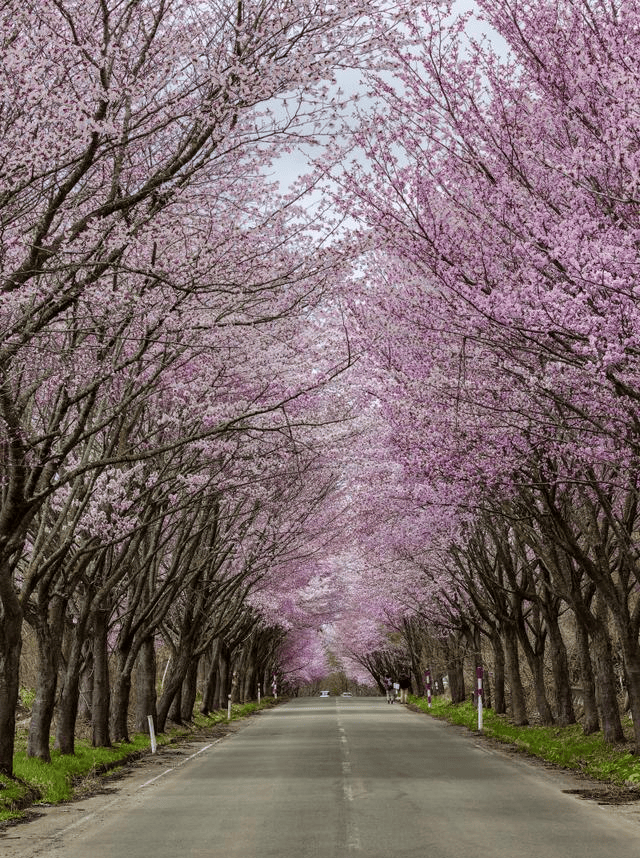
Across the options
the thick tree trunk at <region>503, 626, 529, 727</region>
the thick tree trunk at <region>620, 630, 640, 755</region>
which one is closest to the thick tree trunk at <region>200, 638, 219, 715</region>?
the thick tree trunk at <region>503, 626, 529, 727</region>

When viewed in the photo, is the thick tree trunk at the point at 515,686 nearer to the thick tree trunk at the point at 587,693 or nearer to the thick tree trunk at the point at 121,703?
the thick tree trunk at the point at 587,693

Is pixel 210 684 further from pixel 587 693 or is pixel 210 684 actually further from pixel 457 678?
pixel 587 693

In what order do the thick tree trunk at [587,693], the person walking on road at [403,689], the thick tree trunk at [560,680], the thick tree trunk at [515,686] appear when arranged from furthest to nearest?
the person walking on road at [403,689]
the thick tree trunk at [515,686]
the thick tree trunk at [560,680]
the thick tree trunk at [587,693]

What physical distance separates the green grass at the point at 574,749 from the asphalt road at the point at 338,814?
0.64m

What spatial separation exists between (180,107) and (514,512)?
506 inches

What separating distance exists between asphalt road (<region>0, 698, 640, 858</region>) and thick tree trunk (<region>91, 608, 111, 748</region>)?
5.20 ft

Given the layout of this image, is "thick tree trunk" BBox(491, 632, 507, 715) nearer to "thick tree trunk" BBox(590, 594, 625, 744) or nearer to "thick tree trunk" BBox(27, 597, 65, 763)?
"thick tree trunk" BBox(590, 594, 625, 744)

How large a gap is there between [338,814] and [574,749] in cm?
881

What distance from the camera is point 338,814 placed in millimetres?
12117

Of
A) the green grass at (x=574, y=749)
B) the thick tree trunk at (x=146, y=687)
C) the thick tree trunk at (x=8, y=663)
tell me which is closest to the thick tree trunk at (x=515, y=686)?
the green grass at (x=574, y=749)

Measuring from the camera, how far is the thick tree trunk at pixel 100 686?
21672 mm

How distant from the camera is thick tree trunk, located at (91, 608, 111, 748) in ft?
71.1

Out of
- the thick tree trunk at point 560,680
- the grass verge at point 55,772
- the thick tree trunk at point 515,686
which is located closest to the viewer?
the grass verge at point 55,772

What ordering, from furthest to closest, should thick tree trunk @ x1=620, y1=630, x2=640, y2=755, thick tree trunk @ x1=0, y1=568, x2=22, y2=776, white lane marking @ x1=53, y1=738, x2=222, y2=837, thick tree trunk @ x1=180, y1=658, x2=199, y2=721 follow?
thick tree trunk @ x1=180, y1=658, x2=199, y2=721, thick tree trunk @ x1=620, y1=630, x2=640, y2=755, thick tree trunk @ x1=0, y1=568, x2=22, y2=776, white lane marking @ x1=53, y1=738, x2=222, y2=837
